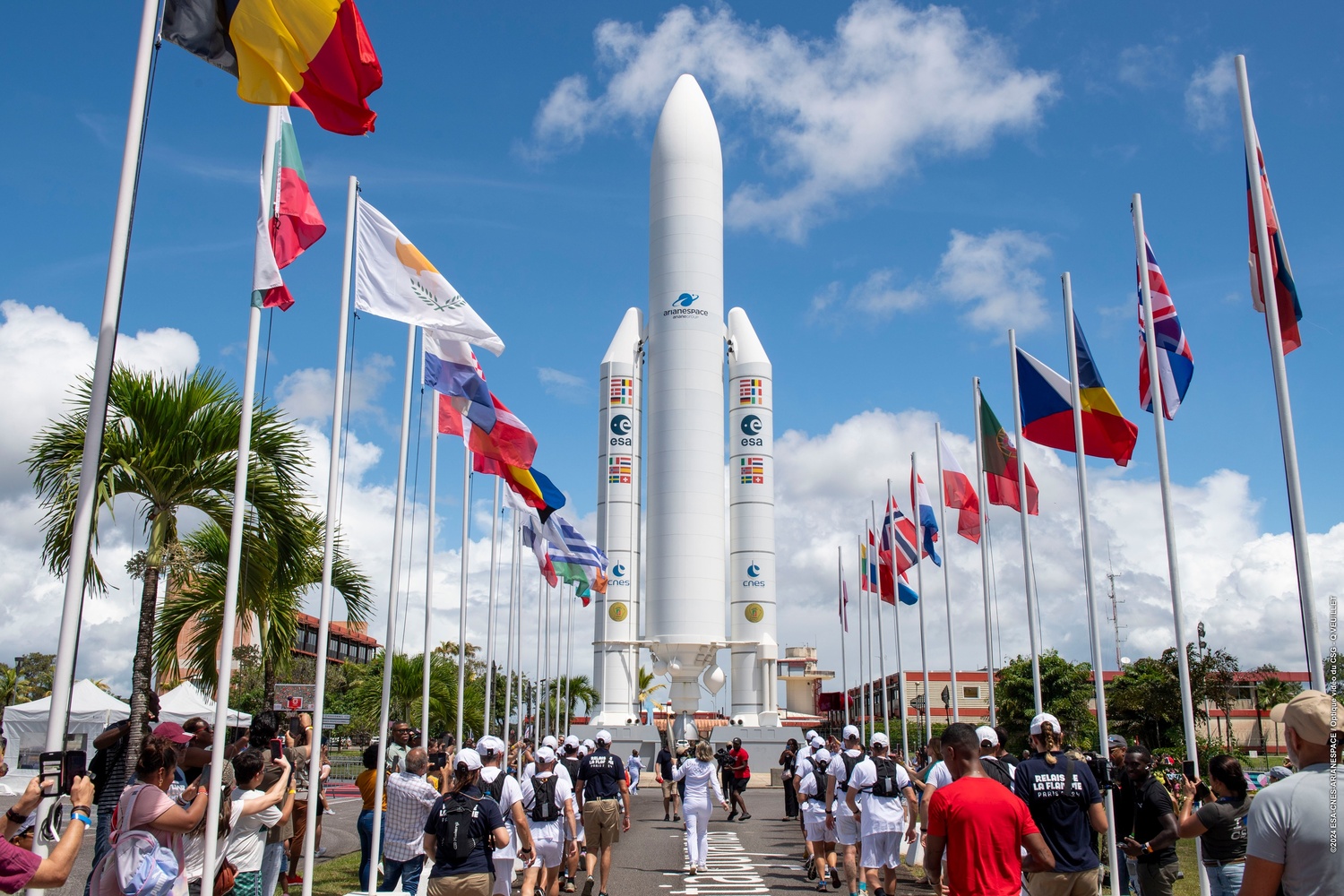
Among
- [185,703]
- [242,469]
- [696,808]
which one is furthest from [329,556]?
[185,703]

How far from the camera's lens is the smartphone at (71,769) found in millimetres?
5207

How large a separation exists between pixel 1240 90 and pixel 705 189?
35.5 meters

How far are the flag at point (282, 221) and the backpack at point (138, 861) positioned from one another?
4103 millimetres

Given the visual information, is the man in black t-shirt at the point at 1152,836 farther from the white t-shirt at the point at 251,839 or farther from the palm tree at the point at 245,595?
the palm tree at the point at 245,595

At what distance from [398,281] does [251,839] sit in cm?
552

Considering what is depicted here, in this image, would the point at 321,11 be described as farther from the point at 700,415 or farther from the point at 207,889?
the point at 700,415

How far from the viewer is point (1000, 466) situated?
18.1m

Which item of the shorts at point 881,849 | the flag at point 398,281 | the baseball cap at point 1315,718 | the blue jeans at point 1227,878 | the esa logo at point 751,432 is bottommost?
the shorts at point 881,849

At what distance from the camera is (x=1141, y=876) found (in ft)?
30.8

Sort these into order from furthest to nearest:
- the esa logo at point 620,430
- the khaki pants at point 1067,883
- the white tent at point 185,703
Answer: the esa logo at point 620,430 < the white tent at point 185,703 < the khaki pants at point 1067,883

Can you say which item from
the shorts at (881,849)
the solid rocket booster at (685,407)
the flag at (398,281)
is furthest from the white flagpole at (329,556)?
the solid rocket booster at (685,407)

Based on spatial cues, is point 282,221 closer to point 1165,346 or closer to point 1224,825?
point 1224,825

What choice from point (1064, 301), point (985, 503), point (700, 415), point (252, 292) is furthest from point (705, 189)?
point (252, 292)

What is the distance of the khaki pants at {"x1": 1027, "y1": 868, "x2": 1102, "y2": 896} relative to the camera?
7898mm
